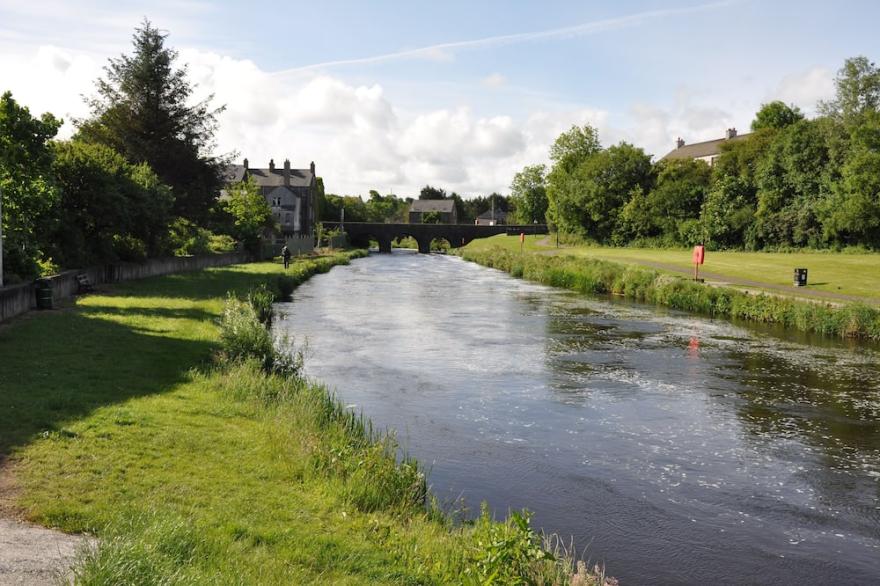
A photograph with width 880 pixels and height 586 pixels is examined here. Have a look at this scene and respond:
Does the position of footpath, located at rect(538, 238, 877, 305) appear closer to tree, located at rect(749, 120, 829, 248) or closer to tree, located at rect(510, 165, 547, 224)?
tree, located at rect(749, 120, 829, 248)

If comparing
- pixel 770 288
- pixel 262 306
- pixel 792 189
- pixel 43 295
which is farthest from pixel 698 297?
pixel 792 189

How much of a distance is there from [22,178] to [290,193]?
327ft

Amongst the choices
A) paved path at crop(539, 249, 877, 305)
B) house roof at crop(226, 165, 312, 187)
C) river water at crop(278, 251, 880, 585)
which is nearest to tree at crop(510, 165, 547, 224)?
house roof at crop(226, 165, 312, 187)

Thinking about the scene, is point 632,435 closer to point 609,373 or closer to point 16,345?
point 609,373

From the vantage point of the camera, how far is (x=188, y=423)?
12078 mm

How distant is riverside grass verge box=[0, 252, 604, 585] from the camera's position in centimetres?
749

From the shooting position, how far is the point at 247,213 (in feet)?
234

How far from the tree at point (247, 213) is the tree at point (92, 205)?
2614cm

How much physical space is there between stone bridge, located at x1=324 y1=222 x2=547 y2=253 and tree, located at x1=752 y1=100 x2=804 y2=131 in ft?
124

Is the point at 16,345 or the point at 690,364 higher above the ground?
the point at 16,345

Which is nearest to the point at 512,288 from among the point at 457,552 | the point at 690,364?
the point at 690,364

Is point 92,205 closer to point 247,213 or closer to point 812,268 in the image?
point 247,213

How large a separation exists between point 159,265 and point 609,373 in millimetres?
29614

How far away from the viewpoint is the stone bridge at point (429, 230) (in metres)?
123
